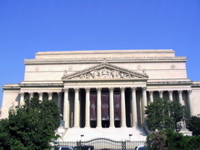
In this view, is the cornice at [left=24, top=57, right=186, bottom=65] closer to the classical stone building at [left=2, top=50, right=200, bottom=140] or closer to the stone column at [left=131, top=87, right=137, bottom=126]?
the classical stone building at [left=2, top=50, right=200, bottom=140]

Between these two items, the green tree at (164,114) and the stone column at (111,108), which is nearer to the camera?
the green tree at (164,114)

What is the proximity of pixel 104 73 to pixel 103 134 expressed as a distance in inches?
664

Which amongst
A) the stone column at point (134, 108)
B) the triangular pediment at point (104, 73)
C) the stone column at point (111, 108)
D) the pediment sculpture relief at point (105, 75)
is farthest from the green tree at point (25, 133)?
the pediment sculpture relief at point (105, 75)

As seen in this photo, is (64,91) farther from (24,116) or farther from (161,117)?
(24,116)

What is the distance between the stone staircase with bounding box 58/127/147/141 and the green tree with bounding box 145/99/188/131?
3790 millimetres

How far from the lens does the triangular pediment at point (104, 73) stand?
62.1 meters

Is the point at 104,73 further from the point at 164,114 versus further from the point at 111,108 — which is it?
the point at 164,114

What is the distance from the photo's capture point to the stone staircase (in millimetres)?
49219

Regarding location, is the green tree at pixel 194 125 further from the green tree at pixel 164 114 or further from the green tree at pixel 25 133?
the green tree at pixel 25 133

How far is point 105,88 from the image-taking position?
6288cm

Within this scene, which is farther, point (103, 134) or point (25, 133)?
point (103, 134)

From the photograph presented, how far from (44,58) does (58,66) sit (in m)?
7.43

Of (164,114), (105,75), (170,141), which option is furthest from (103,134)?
(170,141)

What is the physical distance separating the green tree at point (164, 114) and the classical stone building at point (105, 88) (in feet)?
14.8
